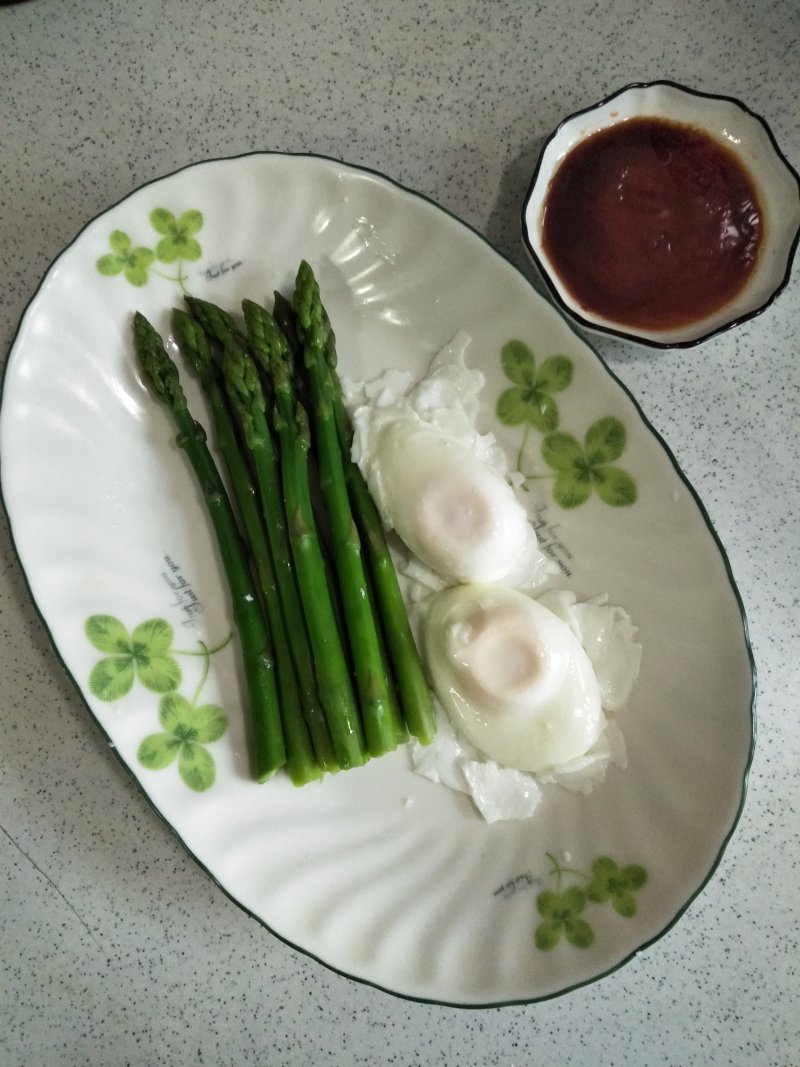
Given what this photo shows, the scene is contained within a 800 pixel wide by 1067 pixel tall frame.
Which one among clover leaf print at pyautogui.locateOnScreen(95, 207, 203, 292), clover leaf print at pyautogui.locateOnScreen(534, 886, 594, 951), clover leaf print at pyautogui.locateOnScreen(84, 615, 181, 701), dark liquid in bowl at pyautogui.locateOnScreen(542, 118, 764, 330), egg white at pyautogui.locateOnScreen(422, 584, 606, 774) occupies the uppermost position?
clover leaf print at pyautogui.locateOnScreen(95, 207, 203, 292)

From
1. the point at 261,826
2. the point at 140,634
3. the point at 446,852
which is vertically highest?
the point at 140,634

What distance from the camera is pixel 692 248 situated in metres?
1.57

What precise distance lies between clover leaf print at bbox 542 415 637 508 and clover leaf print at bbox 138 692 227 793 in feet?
2.69

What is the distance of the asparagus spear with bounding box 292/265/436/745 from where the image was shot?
1.47 metres

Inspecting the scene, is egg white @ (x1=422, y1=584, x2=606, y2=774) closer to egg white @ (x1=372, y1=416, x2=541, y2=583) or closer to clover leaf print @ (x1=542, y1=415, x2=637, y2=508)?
egg white @ (x1=372, y1=416, x2=541, y2=583)

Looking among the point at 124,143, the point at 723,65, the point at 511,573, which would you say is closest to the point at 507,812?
the point at 511,573

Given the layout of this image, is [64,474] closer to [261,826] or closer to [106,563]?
[106,563]

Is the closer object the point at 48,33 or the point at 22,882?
the point at 22,882

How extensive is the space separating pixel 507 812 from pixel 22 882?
37.5 inches

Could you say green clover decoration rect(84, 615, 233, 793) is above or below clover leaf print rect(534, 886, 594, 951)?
above

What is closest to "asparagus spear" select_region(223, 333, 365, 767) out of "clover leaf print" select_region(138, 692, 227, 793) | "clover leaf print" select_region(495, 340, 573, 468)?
"clover leaf print" select_region(138, 692, 227, 793)

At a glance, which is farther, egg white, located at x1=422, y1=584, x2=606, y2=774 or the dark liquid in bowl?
the dark liquid in bowl

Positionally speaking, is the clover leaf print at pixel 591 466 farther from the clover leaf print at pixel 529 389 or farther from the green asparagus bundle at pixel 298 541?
the green asparagus bundle at pixel 298 541

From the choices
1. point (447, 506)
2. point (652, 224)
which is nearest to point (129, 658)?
point (447, 506)
